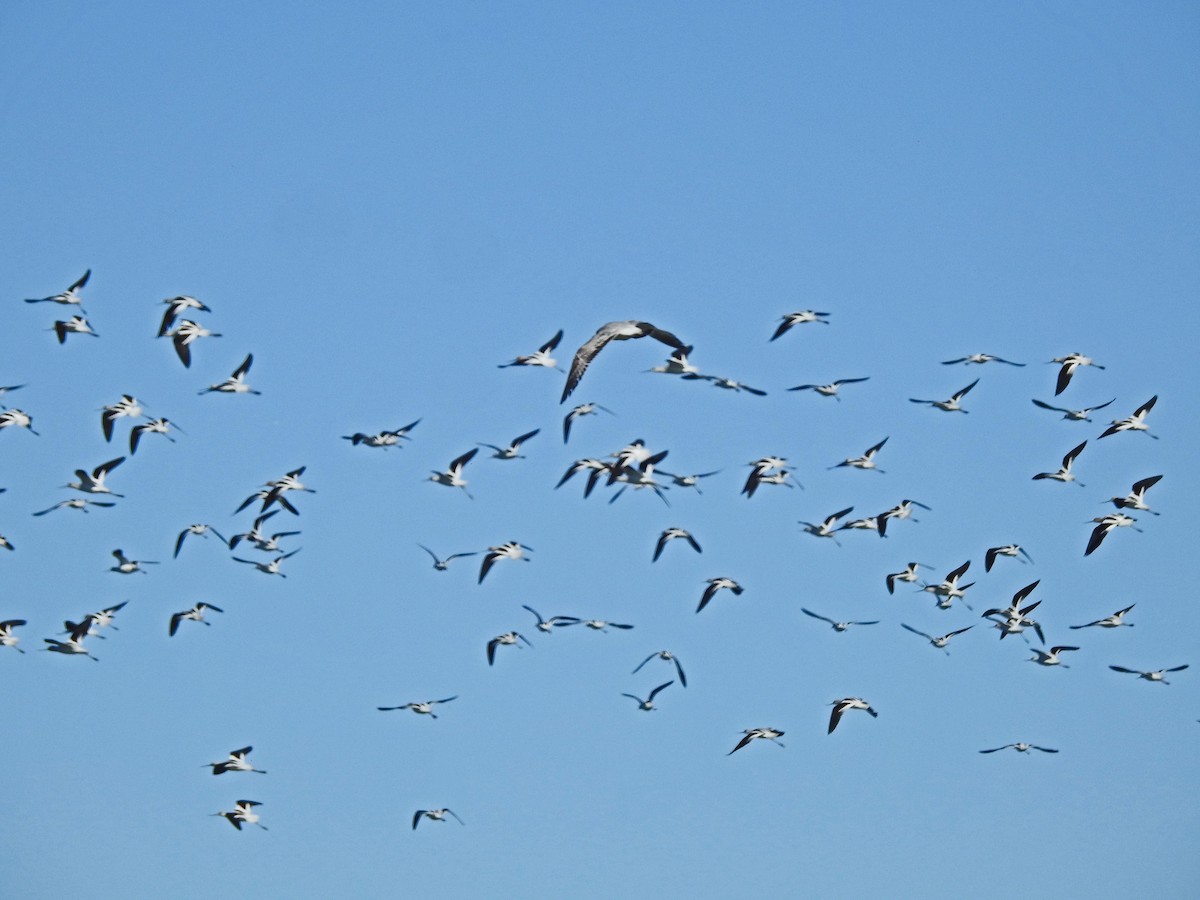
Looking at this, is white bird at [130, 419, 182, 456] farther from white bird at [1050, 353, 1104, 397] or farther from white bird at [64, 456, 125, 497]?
white bird at [1050, 353, 1104, 397]

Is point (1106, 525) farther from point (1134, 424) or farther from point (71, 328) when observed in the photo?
point (71, 328)

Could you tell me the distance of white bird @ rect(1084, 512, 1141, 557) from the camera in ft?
210

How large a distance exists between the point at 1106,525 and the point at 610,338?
21.2 metres

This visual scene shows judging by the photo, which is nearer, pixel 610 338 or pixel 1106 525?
pixel 610 338

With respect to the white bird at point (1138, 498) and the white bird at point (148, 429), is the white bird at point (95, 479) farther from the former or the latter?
the white bird at point (1138, 498)

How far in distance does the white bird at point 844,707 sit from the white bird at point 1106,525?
776 cm

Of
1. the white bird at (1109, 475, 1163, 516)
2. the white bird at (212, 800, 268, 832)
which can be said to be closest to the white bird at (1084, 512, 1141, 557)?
the white bird at (1109, 475, 1163, 516)

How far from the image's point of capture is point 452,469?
217ft

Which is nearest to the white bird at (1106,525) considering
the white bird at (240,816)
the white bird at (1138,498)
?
the white bird at (1138,498)

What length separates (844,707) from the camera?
65.4 meters

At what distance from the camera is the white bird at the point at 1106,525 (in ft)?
210

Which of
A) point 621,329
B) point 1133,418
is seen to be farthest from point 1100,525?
point 621,329

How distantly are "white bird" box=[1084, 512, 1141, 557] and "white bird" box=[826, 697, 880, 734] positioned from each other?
7755 mm

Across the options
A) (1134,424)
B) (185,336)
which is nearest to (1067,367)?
(1134,424)
